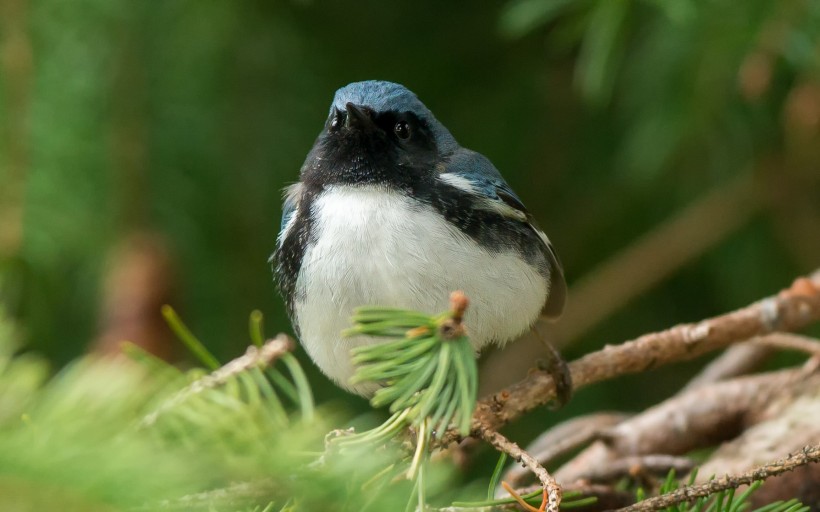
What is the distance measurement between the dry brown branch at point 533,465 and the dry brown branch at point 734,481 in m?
0.10

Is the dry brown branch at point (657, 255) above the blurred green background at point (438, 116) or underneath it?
underneath

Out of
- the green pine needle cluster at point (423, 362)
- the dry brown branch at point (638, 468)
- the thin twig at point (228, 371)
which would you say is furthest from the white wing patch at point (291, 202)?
the green pine needle cluster at point (423, 362)

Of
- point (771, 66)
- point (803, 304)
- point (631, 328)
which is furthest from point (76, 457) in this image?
point (631, 328)

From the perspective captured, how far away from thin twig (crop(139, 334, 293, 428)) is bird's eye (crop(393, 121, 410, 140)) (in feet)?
2.04

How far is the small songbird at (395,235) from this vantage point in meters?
1.75

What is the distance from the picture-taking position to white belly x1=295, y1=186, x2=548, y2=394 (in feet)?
5.68

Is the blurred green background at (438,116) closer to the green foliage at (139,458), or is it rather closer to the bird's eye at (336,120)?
the bird's eye at (336,120)

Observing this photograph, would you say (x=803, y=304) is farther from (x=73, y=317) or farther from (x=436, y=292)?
(x=73, y=317)

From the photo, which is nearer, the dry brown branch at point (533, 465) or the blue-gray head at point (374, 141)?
the dry brown branch at point (533, 465)

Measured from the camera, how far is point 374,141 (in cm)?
202

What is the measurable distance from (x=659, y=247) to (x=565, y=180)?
43 centimetres

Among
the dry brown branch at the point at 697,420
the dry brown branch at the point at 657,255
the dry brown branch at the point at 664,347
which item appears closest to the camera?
the dry brown branch at the point at 664,347

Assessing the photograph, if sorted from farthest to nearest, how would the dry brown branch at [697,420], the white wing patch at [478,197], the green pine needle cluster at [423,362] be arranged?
the dry brown branch at [697,420] < the white wing patch at [478,197] < the green pine needle cluster at [423,362]

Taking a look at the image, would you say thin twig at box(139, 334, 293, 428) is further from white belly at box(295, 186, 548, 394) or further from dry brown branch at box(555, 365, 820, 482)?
dry brown branch at box(555, 365, 820, 482)
